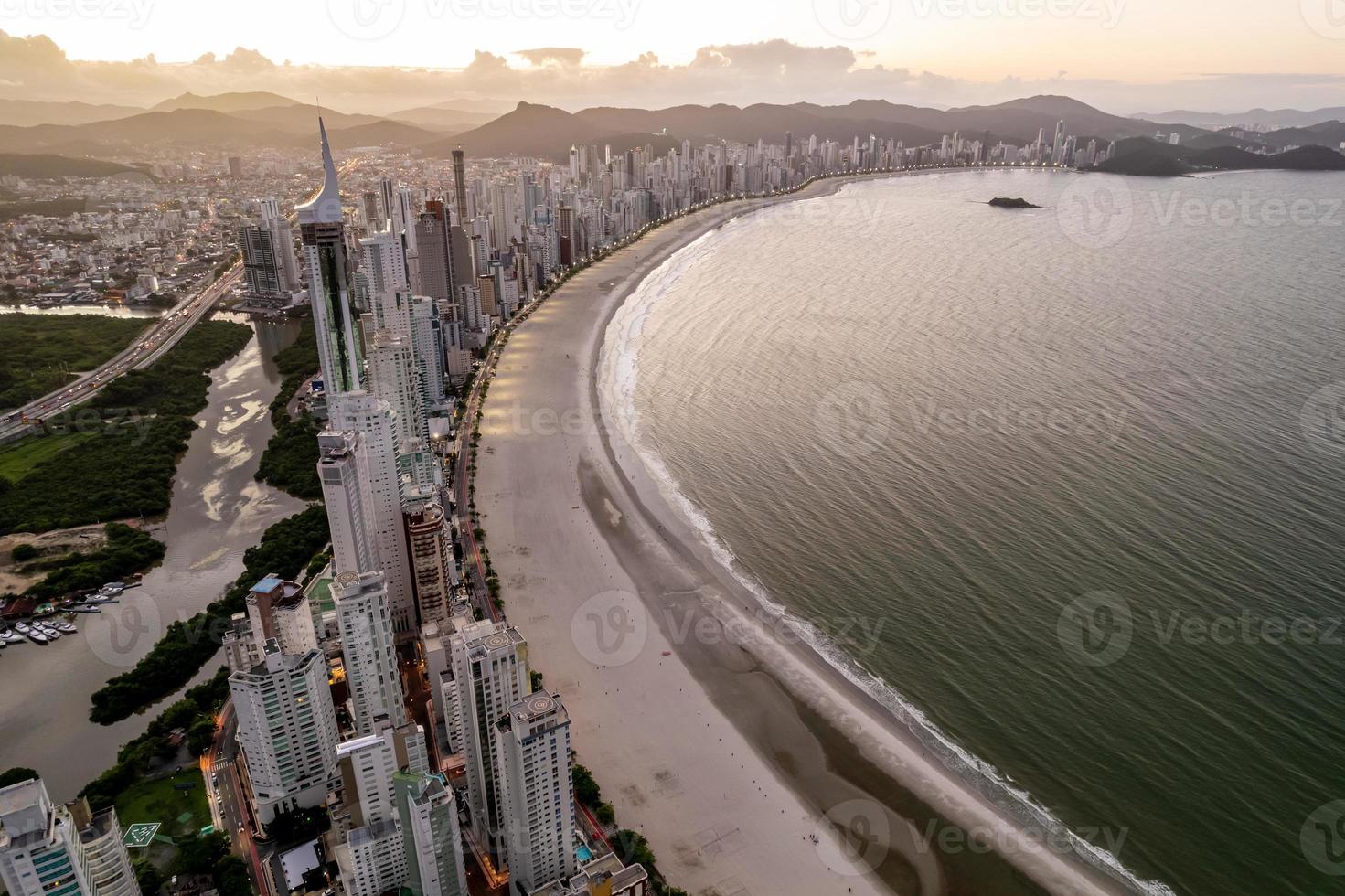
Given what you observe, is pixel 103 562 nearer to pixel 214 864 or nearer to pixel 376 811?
pixel 214 864

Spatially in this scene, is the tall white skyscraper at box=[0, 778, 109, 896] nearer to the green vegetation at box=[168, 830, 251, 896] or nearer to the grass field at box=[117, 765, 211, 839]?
the green vegetation at box=[168, 830, 251, 896]

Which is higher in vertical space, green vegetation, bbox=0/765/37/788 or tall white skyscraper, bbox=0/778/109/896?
tall white skyscraper, bbox=0/778/109/896

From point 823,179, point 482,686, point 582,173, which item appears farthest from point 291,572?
point 823,179

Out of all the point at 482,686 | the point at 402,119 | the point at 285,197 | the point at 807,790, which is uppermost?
the point at 402,119

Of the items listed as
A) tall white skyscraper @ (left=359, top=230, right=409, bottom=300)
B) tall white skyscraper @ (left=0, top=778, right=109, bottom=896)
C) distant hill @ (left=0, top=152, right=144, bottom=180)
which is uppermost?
distant hill @ (left=0, top=152, right=144, bottom=180)

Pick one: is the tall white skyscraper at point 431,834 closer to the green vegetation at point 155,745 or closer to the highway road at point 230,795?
the highway road at point 230,795

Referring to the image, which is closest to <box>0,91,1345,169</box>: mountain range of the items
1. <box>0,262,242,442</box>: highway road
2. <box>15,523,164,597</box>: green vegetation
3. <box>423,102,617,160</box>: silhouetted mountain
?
<box>423,102,617,160</box>: silhouetted mountain

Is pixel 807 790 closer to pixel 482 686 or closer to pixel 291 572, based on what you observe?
pixel 482 686
